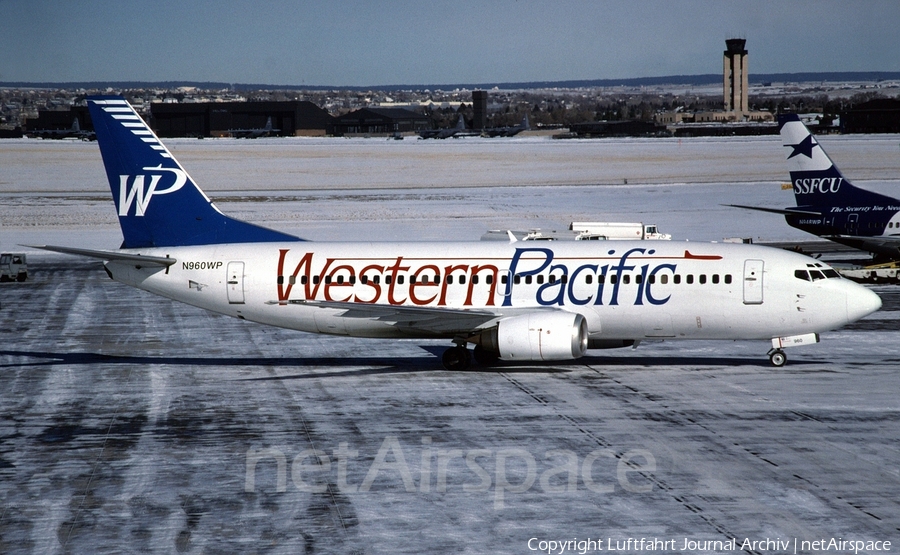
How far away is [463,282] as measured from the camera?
33844 millimetres

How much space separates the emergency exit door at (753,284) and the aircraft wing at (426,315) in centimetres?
694

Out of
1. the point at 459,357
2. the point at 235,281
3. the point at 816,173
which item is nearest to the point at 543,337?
the point at 459,357

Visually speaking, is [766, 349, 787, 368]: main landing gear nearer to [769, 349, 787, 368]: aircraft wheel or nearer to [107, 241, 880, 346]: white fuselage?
[769, 349, 787, 368]: aircraft wheel

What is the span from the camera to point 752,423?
25.9m

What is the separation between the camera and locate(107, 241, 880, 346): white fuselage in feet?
107

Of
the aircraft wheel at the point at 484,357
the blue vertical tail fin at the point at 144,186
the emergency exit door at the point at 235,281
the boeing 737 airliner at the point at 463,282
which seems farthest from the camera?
the blue vertical tail fin at the point at 144,186

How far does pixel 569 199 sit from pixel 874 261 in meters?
43.9

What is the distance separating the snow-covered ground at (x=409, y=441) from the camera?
18.6 m

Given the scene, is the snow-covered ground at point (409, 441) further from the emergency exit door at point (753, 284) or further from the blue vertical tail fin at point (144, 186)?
the blue vertical tail fin at point (144, 186)

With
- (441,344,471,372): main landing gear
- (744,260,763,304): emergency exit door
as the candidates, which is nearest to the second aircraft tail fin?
(744,260,763,304): emergency exit door

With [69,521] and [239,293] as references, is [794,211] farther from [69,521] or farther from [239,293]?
[69,521]

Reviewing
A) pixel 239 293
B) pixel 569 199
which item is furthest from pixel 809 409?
pixel 569 199

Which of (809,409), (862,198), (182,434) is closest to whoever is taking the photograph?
(182,434)

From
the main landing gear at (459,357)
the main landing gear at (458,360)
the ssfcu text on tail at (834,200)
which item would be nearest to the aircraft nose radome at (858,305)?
the main landing gear at (459,357)
